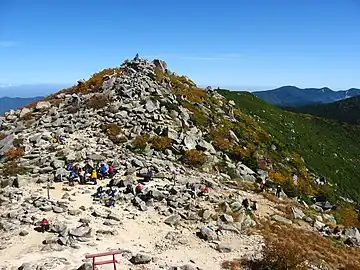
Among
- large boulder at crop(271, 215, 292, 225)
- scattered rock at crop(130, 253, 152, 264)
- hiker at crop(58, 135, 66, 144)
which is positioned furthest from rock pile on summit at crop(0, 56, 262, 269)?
large boulder at crop(271, 215, 292, 225)

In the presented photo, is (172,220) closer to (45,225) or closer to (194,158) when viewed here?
(45,225)

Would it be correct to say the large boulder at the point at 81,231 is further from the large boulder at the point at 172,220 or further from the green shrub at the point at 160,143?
the green shrub at the point at 160,143

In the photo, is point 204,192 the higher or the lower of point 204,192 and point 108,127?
the lower

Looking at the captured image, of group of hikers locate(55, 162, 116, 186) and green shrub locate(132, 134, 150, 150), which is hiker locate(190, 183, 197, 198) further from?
green shrub locate(132, 134, 150, 150)

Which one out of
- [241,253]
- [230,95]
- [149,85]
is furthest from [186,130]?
[230,95]

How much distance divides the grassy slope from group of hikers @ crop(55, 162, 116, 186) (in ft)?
115

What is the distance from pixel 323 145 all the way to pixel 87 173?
62.5 meters

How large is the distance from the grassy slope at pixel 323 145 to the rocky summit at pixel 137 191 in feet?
62.4

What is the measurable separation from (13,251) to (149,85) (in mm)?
32860

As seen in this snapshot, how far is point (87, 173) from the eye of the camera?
2909cm

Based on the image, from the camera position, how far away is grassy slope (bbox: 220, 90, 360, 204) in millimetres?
62562

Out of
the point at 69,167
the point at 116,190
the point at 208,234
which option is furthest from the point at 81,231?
the point at 69,167

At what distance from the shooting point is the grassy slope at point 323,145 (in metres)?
62.6

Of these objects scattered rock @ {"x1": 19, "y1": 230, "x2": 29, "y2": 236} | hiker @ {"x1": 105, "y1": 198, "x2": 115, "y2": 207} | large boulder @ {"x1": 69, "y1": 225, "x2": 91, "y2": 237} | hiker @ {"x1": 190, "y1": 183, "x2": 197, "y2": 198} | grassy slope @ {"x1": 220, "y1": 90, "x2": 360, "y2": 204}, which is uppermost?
hiker @ {"x1": 190, "y1": 183, "x2": 197, "y2": 198}
